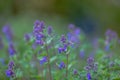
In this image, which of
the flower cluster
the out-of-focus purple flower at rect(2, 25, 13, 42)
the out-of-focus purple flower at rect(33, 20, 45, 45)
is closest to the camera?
the flower cluster

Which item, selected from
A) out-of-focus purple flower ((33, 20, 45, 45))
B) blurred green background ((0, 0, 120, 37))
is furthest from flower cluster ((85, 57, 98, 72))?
blurred green background ((0, 0, 120, 37))

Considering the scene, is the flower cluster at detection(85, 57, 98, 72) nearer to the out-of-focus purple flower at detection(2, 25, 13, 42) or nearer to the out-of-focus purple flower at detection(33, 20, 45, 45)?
the out-of-focus purple flower at detection(33, 20, 45, 45)

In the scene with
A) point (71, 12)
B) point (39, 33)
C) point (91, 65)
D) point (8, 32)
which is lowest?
point (91, 65)

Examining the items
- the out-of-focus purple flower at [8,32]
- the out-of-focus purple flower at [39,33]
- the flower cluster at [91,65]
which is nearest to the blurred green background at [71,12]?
the out-of-focus purple flower at [8,32]

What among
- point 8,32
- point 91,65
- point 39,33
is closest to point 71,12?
point 8,32

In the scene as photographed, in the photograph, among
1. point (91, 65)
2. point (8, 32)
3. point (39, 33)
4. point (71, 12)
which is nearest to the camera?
point (91, 65)

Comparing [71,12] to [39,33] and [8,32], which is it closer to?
[8,32]

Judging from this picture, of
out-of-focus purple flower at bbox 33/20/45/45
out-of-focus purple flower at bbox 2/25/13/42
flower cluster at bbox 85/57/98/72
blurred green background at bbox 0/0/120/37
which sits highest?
blurred green background at bbox 0/0/120/37

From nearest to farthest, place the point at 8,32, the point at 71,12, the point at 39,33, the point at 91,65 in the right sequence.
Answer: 1. the point at 91,65
2. the point at 39,33
3. the point at 8,32
4. the point at 71,12

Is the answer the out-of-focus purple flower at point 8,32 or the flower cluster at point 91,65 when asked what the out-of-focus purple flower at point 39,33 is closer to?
the flower cluster at point 91,65
